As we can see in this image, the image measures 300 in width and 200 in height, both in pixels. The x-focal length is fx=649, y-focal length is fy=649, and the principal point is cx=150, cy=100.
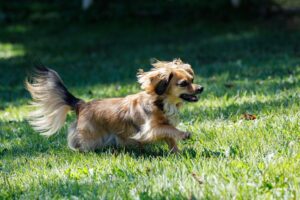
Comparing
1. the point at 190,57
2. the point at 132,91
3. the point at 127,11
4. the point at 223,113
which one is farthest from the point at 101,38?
the point at 223,113

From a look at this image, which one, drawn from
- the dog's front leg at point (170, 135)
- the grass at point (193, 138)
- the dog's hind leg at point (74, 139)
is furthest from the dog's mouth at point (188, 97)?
the dog's hind leg at point (74, 139)

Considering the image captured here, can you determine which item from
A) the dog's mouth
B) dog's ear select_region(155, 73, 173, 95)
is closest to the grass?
the dog's mouth

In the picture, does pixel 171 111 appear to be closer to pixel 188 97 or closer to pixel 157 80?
pixel 188 97

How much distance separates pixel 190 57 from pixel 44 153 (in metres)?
9.05

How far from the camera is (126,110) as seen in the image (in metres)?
6.71

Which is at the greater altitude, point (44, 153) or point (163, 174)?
point (163, 174)

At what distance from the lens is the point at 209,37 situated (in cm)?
1886

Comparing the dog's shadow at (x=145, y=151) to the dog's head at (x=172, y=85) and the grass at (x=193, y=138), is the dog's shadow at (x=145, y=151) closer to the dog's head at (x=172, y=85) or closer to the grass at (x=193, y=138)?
the grass at (x=193, y=138)

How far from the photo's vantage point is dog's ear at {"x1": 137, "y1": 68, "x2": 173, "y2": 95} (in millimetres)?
6387

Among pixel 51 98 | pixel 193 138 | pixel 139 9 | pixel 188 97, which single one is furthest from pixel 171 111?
pixel 139 9

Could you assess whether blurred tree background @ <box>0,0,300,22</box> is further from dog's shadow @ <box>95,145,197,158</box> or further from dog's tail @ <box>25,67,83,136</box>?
dog's shadow @ <box>95,145,197,158</box>

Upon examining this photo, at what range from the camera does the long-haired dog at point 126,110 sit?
6.40 m

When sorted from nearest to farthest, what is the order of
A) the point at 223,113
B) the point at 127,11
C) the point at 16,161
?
the point at 16,161 < the point at 223,113 < the point at 127,11

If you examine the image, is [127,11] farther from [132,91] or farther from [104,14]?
[132,91]
